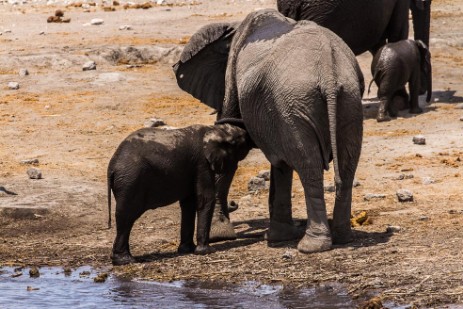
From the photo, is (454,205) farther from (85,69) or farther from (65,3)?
(65,3)

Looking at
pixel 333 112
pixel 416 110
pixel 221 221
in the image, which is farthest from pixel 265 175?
pixel 416 110

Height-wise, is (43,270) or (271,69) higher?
(271,69)

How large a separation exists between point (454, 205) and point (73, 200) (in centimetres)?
333

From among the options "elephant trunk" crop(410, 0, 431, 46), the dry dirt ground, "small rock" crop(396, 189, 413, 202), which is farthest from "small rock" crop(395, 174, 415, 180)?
"elephant trunk" crop(410, 0, 431, 46)

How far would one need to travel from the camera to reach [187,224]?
9609 millimetres

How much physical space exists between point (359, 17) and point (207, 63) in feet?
14.4

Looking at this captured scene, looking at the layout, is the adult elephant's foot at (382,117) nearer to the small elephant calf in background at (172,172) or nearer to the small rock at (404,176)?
the small rock at (404,176)

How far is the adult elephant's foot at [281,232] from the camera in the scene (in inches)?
384

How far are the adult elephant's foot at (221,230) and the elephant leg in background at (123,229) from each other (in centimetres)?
84

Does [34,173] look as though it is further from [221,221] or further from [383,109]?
[383,109]

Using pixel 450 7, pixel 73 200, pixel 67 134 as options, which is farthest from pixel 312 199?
pixel 450 7

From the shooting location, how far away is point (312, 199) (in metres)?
9.14

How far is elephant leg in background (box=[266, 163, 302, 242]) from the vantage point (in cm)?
977

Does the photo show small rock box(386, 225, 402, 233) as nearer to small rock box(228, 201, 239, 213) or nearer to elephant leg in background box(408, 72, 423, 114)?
small rock box(228, 201, 239, 213)
